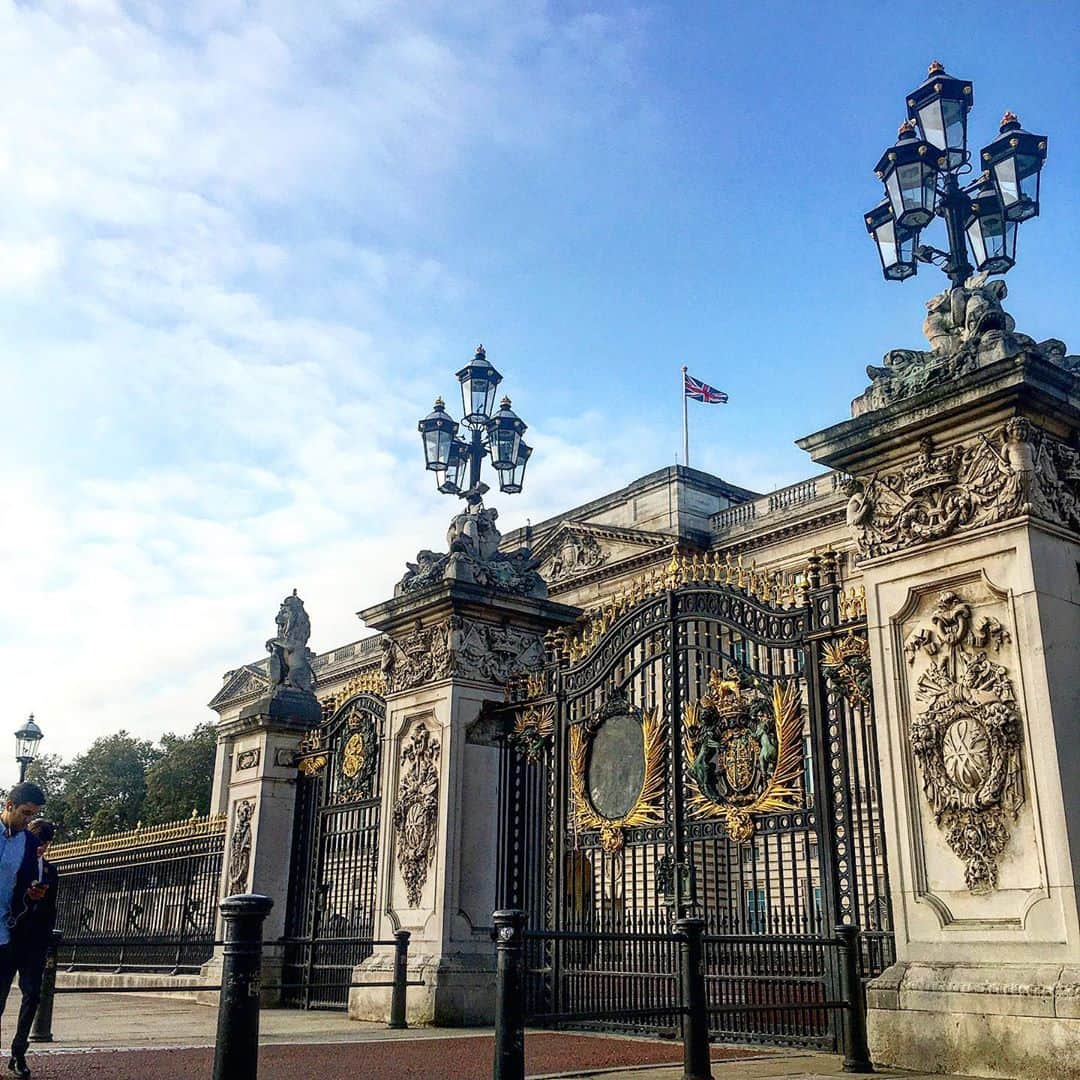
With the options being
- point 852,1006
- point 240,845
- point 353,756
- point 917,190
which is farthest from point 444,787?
point 917,190

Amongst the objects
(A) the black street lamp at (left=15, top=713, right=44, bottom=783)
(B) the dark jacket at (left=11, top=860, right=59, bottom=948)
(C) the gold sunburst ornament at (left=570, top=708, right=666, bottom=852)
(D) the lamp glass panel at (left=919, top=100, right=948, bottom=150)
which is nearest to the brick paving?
(B) the dark jacket at (left=11, top=860, right=59, bottom=948)

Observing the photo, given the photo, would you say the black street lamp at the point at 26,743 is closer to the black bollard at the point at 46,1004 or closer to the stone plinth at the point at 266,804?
the stone plinth at the point at 266,804

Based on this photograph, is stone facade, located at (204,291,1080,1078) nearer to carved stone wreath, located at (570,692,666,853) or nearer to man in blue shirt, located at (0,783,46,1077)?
carved stone wreath, located at (570,692,666,853)

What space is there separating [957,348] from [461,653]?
614 centimetres

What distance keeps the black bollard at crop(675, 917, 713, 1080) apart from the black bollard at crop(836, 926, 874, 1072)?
4.68 ft

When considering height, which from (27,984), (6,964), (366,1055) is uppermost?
(6,964)

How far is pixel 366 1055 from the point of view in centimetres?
886

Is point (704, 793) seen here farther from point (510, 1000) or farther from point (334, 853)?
point (334, 853)

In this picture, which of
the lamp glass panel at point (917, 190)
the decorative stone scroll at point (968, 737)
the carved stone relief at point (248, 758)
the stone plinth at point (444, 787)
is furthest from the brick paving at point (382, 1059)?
the carved stone relief at point (248, 758)

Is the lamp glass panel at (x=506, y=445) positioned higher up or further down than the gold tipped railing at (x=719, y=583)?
higher up

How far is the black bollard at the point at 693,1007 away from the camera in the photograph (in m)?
6.56

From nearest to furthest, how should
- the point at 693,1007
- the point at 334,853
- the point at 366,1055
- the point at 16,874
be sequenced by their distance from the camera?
1. the point at 693,1007
2. the point at 16,874
3. the point at 366,1055
4. the point at 334,853

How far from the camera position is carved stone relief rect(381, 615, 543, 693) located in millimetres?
12547

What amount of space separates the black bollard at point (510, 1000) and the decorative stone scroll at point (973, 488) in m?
4.11
